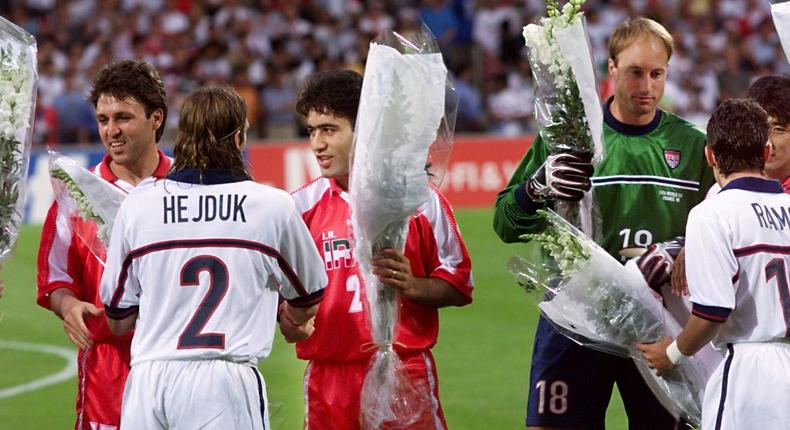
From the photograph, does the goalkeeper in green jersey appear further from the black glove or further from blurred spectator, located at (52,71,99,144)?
blurred spectator, located at (52,71,99,144)

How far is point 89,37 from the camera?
2152 cm

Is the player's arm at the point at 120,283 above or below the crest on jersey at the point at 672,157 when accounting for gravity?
below

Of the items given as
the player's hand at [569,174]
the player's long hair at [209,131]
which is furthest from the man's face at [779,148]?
the player's long hair at [209,131]

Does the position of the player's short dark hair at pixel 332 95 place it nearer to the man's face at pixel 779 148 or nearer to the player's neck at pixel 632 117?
the player's neck at pixel 632 117

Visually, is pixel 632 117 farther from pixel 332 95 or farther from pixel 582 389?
pixel 332 95

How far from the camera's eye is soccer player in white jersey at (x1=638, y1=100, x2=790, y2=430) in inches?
179

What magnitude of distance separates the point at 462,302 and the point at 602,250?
66cm

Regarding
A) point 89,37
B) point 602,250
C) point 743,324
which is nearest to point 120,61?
point 602,250

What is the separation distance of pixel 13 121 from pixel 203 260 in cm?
110

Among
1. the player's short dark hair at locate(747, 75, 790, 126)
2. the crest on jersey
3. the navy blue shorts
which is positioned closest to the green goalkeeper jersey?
the crest on jersey

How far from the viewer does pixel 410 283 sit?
5125mm

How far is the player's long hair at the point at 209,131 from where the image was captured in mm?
4508

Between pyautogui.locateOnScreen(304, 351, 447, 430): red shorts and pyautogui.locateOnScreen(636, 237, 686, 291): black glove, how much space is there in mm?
962

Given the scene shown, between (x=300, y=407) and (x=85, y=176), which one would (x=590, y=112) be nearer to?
(x=85, y=176)
